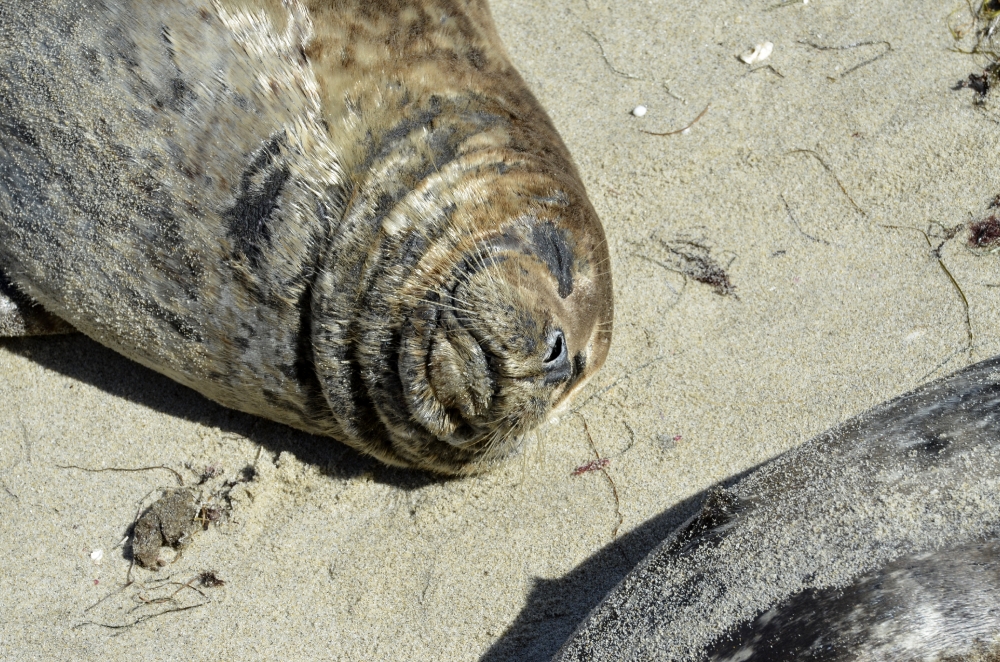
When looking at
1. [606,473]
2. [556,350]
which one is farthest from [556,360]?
[606,473]

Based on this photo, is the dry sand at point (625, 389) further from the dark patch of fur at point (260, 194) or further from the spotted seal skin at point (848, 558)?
the dark patch of fur at point (260, 194)

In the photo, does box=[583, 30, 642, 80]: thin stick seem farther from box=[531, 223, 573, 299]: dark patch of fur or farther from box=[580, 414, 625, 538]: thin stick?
box=[580, 414, 625, 538]: thin stick

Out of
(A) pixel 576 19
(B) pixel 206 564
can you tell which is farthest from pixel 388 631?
(A) pixel 576 19

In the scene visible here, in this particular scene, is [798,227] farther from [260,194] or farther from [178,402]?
[178,402]

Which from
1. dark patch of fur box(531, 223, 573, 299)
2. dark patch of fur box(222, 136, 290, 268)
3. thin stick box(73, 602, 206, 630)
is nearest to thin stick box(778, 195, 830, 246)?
dark patch of fur box(531, 223, 573, 299)

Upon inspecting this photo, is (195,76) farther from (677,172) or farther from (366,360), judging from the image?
(677,172)

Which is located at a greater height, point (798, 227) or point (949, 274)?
point (798, 227)
